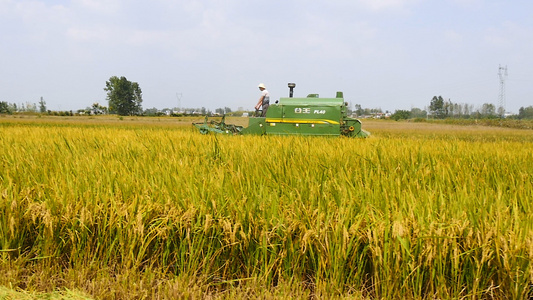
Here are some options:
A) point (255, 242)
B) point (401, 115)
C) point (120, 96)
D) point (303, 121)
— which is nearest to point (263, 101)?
point (303, 121)

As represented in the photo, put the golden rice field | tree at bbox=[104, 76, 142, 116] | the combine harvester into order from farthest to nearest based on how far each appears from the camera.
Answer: tree at bbox=[104, 76, 142, 116] < the combine harvester < the golden rice field

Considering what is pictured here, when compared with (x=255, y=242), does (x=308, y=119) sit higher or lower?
higher

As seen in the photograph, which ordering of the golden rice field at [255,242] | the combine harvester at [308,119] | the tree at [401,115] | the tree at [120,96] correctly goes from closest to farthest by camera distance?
the golden rice field at [255,242], the combine harvester at [308,119], the tree at [401,115], the tree at [120,96]

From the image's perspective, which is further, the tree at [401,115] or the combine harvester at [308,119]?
the tree at [401,115]

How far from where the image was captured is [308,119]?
8758 millimetres

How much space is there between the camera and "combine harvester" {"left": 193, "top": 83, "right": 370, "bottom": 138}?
343 inches

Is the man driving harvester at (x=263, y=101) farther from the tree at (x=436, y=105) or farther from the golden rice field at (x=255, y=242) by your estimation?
the tree at (x=436, y=105)

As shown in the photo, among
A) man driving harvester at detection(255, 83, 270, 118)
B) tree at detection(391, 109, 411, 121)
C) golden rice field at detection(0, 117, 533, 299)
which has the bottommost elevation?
golden rice field at detection(0, 117, 533, 299)

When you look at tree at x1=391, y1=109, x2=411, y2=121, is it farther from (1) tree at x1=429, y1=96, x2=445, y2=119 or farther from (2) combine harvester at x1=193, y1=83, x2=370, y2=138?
(2) combine harvester at x1=193, y1=83, x2=370, y2=138

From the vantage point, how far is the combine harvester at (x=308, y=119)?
871cm

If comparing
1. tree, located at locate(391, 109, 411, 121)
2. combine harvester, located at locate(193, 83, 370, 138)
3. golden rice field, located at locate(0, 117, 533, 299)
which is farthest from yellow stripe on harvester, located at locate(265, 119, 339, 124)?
tree, located at locate(391, 109, 411, 121)

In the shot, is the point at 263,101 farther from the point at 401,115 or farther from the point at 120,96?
the point at 120,96

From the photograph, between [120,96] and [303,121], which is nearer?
[303,121]

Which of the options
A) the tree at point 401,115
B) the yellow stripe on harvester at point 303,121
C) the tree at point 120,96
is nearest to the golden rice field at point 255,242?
the yellow stripe on harvester at point 303,121
